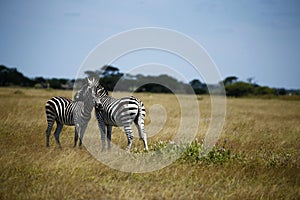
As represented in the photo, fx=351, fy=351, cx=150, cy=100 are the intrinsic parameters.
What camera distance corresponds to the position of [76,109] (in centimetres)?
943

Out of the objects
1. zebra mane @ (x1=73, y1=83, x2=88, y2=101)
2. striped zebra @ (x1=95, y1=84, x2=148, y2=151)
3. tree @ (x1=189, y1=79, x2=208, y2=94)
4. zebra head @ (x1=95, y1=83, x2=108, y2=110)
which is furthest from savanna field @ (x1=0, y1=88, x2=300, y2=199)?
tree @ (x1=189, y1=79, x2=208, y2=94)

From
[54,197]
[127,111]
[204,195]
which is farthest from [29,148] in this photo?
[204,195]

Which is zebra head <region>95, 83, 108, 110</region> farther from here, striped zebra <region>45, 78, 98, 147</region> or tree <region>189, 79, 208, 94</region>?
tree <region>189, 79, 208, 94</region>

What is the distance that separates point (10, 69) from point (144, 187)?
238ft

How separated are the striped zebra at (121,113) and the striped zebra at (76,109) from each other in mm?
263

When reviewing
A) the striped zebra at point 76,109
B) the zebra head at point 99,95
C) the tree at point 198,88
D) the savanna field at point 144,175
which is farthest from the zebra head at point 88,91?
the tree at point 198,88

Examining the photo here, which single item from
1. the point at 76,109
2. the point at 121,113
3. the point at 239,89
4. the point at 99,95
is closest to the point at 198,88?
the point at 239,89

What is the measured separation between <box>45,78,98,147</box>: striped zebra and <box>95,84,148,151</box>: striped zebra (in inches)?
10.3

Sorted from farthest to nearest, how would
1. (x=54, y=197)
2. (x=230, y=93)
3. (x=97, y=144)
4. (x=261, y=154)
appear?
(x=230, y=93) < (x=97, y=144) < (x=261, y=154) < (x=54, y=197)

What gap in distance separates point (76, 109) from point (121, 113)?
135cm

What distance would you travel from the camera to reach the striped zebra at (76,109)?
9.30 meters

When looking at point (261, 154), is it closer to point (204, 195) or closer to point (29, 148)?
point (204, 195)

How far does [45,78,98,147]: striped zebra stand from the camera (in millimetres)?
9305

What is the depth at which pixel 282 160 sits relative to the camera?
28.6 ft
